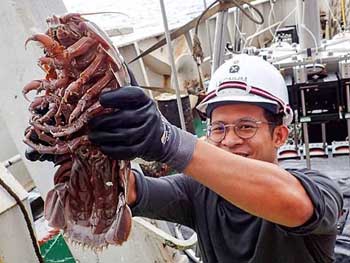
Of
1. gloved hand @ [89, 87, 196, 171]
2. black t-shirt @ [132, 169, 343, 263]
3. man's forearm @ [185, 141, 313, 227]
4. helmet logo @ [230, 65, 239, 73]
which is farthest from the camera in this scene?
helmet logo @ [230, 65, 239, 73]

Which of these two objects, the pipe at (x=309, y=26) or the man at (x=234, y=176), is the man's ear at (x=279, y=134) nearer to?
the man at (x=234, y=176)

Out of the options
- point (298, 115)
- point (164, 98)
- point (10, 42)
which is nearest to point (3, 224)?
point (10, 42)

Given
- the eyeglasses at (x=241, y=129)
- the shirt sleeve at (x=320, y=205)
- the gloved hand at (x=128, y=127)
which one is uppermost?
the gloved hand at (x=128, y=127)

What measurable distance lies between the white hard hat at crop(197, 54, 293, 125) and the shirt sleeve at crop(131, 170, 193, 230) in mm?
224

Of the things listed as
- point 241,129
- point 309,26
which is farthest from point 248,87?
point 309,26

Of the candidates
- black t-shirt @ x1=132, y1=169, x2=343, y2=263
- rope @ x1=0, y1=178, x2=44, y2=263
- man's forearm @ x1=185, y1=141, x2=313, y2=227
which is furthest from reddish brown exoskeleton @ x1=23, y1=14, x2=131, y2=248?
rope @ x1=0, y1=178, x2=44, y2=263

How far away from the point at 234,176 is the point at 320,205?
23 centimetres

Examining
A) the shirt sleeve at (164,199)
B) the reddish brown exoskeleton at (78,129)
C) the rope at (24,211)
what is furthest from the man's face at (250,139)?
the rope at (24,211)

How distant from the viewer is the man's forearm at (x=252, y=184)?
1029 millimetres

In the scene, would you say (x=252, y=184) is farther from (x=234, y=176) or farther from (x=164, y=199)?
→ (x=164, y=199)

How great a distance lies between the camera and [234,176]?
105 centimetres

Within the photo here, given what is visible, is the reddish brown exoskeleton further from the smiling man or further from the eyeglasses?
the eyeglasses

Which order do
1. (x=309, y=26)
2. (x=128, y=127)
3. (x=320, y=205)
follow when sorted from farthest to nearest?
(x=309, y=26)
(x=320, y=205)
(x=128, y=127)

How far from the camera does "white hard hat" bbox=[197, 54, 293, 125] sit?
1.39 metres
